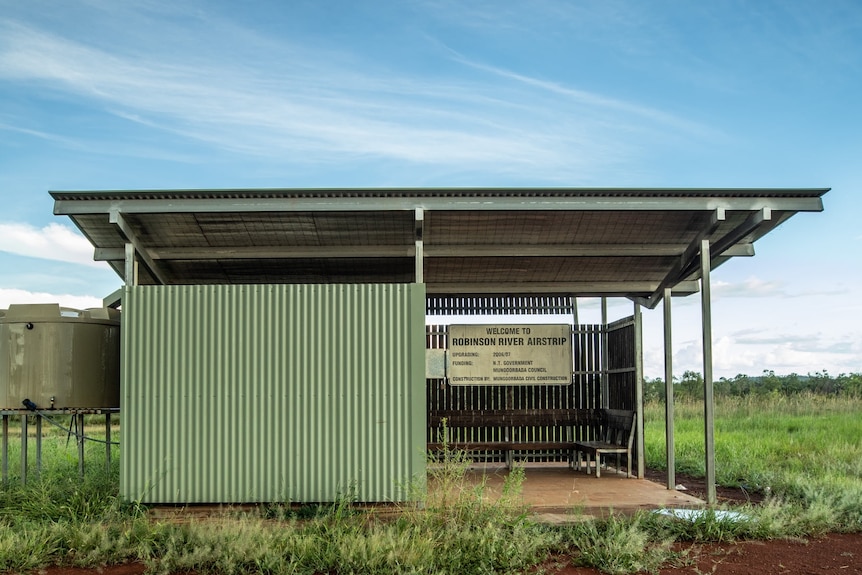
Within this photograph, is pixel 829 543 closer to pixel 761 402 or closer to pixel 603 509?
pixel 603 509

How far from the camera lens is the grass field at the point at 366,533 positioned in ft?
24.2

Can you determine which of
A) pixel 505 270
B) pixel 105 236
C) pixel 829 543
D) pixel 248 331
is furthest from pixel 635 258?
pixel 105 236

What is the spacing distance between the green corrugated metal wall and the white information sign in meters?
4.50

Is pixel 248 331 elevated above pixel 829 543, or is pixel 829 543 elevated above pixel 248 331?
pixel 248 331

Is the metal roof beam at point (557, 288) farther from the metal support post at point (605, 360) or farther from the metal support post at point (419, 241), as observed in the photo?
the metal support post at point (419, 241)

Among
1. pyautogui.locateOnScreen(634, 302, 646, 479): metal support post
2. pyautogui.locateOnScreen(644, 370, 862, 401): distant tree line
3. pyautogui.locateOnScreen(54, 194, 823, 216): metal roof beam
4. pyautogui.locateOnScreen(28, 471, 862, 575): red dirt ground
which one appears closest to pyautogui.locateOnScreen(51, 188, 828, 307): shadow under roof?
pyautogui.locateOnScreen(54, 194, 823, 216): metal roof beam

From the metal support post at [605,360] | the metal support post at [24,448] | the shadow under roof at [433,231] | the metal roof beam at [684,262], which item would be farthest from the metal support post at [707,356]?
the metal support post at [24,448]

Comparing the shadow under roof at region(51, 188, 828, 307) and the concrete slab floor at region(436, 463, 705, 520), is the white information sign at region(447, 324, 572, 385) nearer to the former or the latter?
the shadow under roof at region(51, 188, 828, 307)

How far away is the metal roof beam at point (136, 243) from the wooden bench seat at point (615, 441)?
659 cm

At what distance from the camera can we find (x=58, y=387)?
10461mm

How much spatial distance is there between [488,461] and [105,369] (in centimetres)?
648

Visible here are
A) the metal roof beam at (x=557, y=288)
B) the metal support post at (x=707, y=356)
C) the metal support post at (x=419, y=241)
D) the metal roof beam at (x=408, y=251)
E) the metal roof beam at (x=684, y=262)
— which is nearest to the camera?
the metal support post at (x=419, y=241)

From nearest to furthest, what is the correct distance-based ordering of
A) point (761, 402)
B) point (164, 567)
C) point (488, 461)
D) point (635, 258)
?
point (164, 567)
point (635, 258)
point (488, 461)
point (761, 402)

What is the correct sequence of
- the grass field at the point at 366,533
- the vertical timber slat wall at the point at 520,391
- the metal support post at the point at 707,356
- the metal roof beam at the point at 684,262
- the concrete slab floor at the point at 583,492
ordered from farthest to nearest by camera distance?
1. the vertical timber slat wall at the point at 520,391
2. the metal support post at the point at 707,356
3. the metal roof beam at the point at 684,262
4. the concrete slab floor at the point at 583,492
5. the grass field at the point at 366,533
